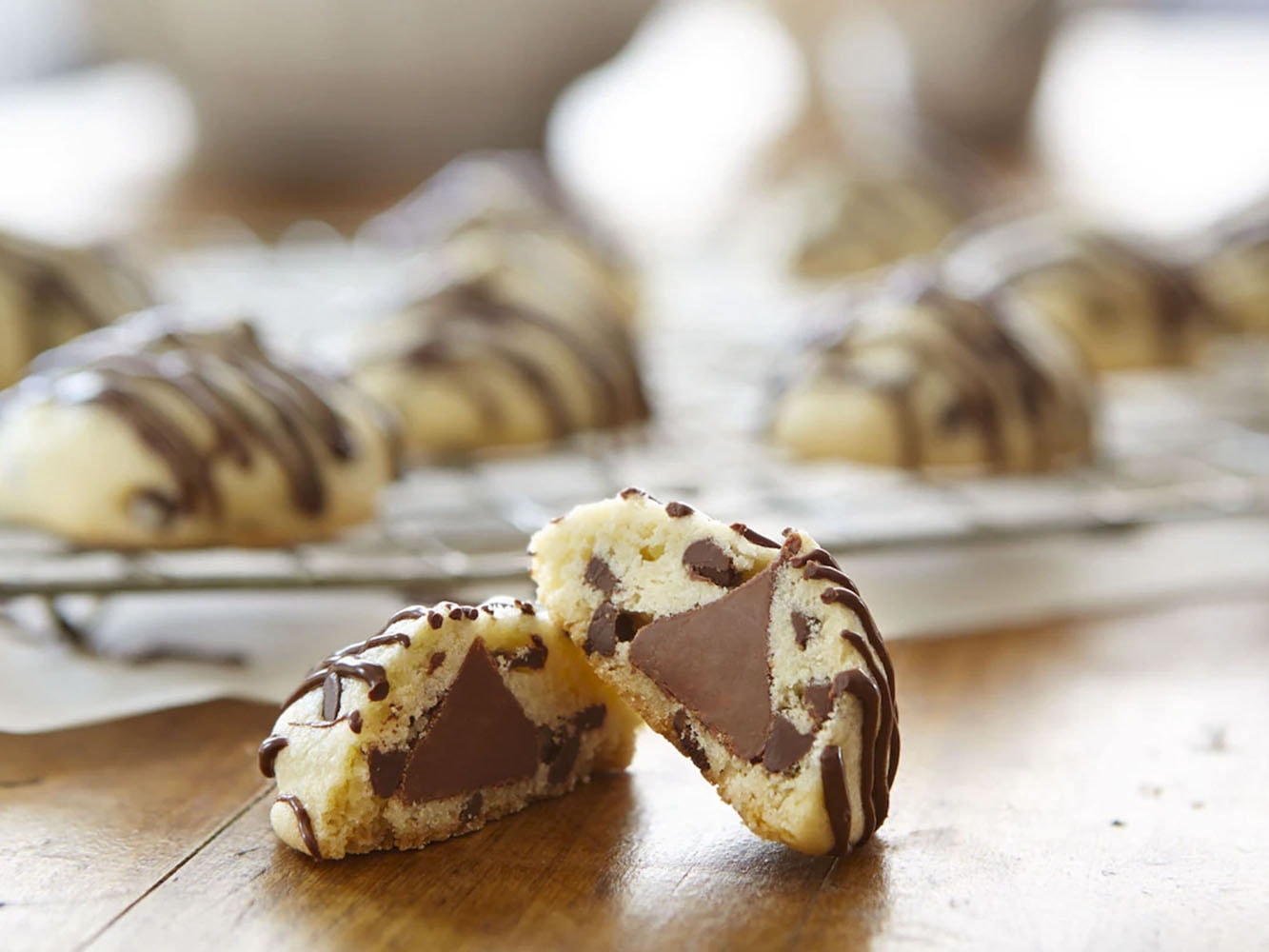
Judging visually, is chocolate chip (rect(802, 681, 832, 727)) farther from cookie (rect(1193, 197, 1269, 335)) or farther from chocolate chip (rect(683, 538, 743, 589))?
cookie (rect(1193, 197, 1269, 335))

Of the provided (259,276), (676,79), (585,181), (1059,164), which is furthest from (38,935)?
(676,79)

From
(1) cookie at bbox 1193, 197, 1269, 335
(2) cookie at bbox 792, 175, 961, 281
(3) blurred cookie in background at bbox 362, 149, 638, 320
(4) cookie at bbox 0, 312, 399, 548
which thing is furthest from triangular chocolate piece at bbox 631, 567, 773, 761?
(2) cookie at bbox 792, 175, 961, 281

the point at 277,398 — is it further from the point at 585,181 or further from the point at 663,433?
the point at 585,181

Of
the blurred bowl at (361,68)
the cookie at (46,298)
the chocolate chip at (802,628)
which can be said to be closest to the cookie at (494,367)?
the cookie at (46,298)

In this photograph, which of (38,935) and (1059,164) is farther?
(1059,164)

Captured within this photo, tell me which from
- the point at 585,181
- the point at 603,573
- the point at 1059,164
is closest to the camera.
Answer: the point at 603,573

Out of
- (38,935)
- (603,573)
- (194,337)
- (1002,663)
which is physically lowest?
(1002,663)

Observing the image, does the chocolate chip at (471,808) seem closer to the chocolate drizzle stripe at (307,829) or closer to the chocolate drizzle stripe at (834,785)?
the chocolate drizzle stripe at (307,829)
